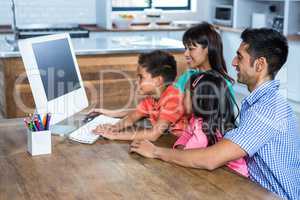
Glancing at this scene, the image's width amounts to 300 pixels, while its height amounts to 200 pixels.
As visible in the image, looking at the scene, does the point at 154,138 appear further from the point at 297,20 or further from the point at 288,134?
the point at 297,20

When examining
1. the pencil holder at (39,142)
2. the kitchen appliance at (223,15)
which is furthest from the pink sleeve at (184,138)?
the kitchen appliance at (223,15)

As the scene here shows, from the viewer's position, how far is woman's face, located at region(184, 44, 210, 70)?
2322 millimetres

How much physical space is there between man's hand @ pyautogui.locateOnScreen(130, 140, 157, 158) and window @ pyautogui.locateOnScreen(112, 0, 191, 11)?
5.04m

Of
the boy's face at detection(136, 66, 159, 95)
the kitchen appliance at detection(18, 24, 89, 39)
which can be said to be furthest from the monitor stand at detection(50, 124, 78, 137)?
the kitchen appliance at detection(18, 24, 89, 39)

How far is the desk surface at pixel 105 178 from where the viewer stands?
1.50 meters

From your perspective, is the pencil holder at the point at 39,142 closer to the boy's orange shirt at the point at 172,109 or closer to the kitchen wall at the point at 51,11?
the boy's orange shirt at the point at 172,109

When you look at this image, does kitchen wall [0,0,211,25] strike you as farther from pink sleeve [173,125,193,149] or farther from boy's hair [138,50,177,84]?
pink sleeve [173,125,193,149]

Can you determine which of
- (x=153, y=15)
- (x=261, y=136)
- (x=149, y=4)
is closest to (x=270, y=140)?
(x=261, y=136)

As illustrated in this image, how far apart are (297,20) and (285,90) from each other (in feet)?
2.61

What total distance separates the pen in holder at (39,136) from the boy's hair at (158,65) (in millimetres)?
559

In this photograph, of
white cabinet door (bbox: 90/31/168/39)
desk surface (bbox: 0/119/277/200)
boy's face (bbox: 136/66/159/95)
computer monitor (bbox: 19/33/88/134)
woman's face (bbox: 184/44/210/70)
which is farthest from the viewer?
white cabinet door (bbox: 90/31/168/39)

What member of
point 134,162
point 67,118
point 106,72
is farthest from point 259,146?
point 106,72

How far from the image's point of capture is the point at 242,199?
1.46 m

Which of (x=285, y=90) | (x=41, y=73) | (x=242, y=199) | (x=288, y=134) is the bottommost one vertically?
(x=285, y=90)
